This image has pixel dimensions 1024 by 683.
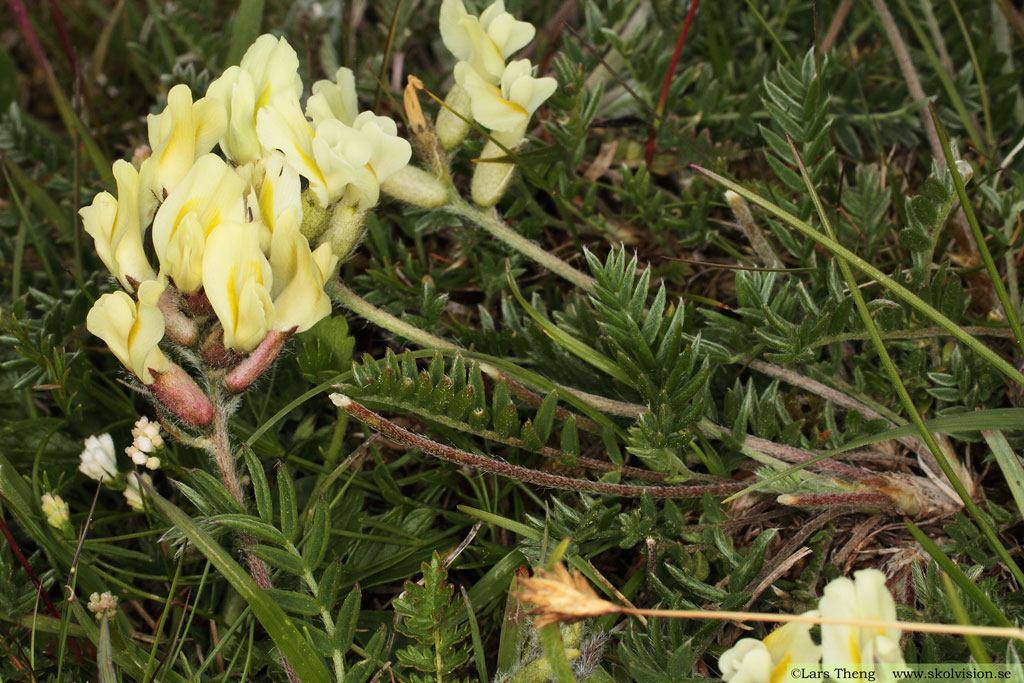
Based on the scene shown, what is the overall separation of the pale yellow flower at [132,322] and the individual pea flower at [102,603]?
0.43m

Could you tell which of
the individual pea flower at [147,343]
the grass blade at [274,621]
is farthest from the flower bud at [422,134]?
the grass blade at [274,621]

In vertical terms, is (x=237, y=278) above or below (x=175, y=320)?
above

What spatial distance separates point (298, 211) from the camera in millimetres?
1536

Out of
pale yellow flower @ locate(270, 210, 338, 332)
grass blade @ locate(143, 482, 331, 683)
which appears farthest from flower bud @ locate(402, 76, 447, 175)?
grass blade @ locate(143, 482, 331, 683)

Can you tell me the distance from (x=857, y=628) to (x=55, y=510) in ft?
4.69

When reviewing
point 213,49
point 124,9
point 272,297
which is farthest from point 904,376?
point 124,9

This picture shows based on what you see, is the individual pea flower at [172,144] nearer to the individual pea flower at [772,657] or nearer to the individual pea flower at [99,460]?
the individual pea flower at [99,460]

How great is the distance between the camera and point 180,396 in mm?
1570

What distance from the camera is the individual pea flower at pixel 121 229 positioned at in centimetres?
153

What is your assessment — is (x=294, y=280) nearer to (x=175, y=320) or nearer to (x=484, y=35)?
(x=175, y=320)

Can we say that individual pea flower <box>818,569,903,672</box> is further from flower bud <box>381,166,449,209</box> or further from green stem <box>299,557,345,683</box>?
flower bud <box>381,166,449,209</box>

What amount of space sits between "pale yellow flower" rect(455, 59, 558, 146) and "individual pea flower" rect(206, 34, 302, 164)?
31cm

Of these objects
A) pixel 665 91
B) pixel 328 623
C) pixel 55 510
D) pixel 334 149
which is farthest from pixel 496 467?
pixel 665 91

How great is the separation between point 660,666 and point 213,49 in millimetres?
2065
